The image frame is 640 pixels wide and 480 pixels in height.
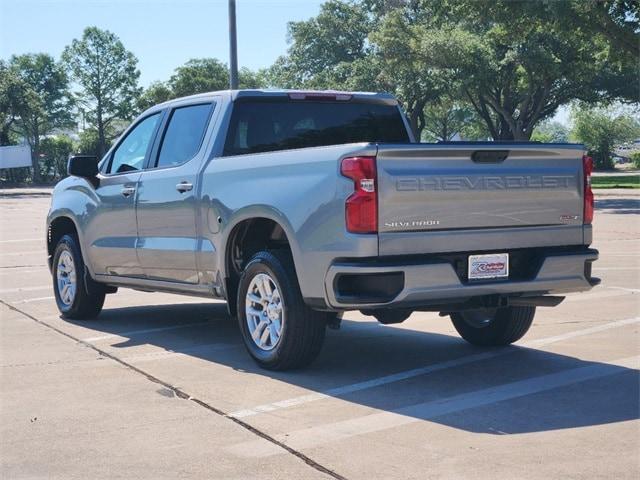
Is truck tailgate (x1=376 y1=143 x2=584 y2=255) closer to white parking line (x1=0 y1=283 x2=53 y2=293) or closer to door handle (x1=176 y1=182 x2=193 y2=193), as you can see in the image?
door handle (x1=176 y1=182 x2=193 y2=193)

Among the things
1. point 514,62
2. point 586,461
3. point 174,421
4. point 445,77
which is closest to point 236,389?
point 174,421

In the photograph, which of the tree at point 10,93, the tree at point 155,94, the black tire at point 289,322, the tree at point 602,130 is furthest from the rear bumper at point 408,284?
the tree at point 155,94

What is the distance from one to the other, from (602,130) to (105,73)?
4730 cm

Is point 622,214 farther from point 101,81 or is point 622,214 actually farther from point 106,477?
point 101,81

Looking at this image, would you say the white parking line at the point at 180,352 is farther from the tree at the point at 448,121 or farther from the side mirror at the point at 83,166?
the tree at the point at 448,121

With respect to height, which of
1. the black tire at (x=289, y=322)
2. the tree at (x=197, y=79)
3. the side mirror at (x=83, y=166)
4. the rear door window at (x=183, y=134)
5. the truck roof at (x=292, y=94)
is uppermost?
the tree at (x=197, y=79)

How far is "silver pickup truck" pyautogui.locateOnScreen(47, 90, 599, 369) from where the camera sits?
19.6 feet

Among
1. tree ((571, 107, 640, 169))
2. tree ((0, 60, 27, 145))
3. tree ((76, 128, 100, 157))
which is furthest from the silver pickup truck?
tree ((76, 128, 100, 157))

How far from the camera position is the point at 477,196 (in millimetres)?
6234

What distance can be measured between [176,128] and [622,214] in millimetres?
18276

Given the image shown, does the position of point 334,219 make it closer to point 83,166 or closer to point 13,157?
point 83,166

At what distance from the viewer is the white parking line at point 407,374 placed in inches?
226

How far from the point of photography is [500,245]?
20.9 ft

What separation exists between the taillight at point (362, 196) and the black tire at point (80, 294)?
4.05 meters
